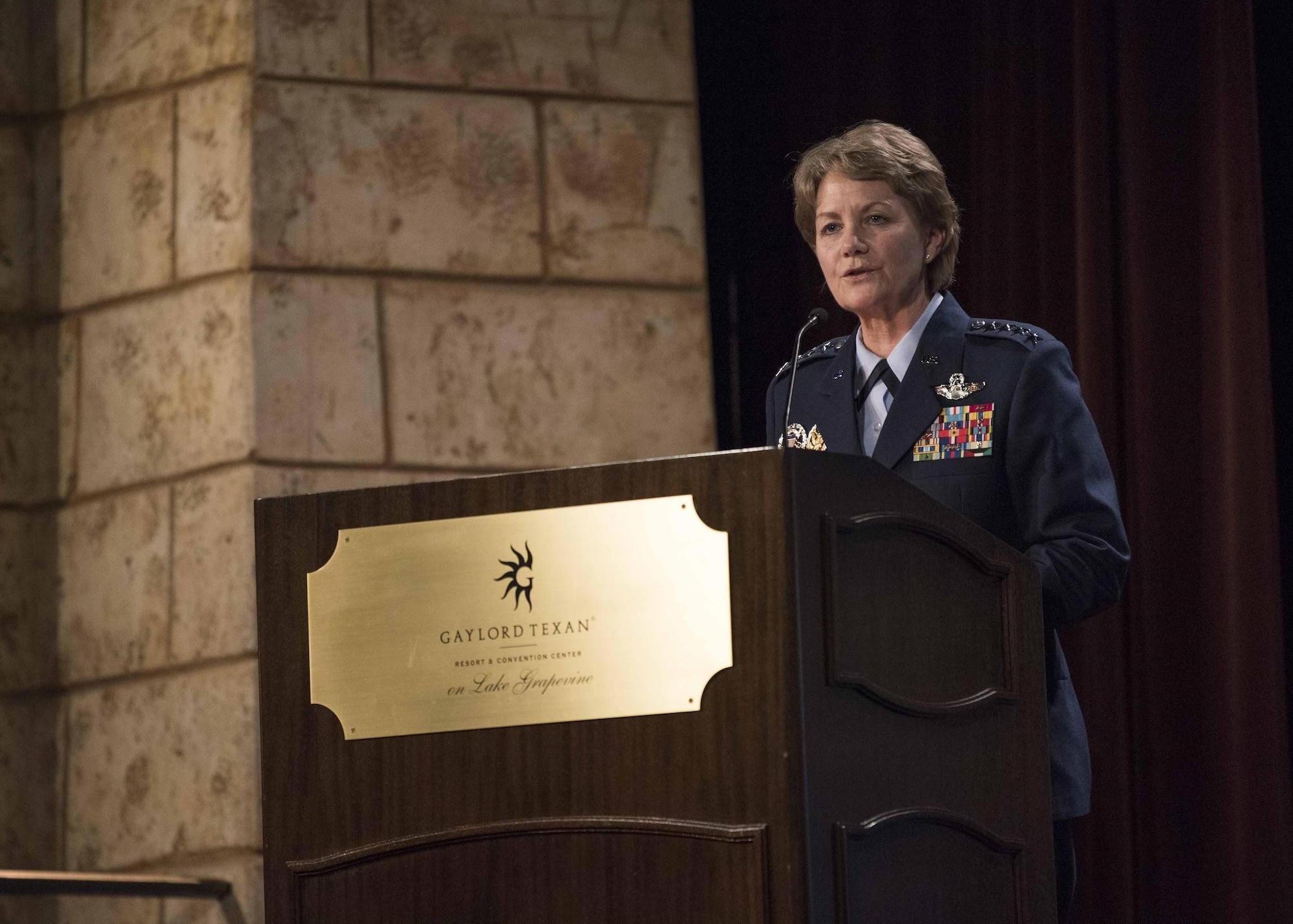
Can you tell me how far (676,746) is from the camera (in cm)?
165

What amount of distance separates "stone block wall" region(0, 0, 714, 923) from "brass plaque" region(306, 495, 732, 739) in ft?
5.34

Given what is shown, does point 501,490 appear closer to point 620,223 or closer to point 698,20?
point 620,223

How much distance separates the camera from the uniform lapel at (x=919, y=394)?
223cm

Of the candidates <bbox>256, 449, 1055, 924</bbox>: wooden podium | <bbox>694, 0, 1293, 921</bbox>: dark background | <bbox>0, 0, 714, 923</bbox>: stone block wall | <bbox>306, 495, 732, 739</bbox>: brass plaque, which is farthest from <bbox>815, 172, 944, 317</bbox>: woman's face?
<bbox>0, 0, 714, 923</bbox>: stone block wall

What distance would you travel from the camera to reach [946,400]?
2.24 metres

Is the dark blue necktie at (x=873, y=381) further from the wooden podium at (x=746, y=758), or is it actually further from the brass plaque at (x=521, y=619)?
the brass plaque at (x=521, y=619)

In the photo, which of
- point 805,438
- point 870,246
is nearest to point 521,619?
point 805,438

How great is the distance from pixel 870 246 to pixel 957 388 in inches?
8.6

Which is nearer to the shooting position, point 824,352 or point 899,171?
point 899,171

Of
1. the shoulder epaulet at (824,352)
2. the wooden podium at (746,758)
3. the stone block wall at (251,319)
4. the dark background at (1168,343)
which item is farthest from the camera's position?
the stone block wall at (251,319)

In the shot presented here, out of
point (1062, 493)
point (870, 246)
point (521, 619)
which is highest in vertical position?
point (870, 246)

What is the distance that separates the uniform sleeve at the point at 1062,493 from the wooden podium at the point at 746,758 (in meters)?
0.14

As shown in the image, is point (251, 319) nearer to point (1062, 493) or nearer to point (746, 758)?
point (1062, 493)

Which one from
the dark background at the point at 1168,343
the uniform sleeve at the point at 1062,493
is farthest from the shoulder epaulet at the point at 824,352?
the dark background at the point at 1168,343
